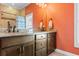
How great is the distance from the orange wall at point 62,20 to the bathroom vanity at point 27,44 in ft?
0.71

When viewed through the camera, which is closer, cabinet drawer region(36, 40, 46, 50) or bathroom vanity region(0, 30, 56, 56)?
bathroom vanity region(0, 30, 56, 56)

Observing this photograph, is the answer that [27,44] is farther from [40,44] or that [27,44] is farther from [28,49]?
[40,44]

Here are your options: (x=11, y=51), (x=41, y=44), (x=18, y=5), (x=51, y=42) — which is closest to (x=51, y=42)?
(x=51, y=42)

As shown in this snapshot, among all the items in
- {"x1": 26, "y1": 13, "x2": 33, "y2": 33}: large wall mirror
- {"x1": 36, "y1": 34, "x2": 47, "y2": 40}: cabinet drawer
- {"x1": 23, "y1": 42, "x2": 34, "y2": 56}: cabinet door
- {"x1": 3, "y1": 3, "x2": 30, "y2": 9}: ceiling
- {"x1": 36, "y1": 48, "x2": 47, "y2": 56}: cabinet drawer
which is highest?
{"x1": 3, "y1": 3, "x2": 30, "y2": 9}: ceiling

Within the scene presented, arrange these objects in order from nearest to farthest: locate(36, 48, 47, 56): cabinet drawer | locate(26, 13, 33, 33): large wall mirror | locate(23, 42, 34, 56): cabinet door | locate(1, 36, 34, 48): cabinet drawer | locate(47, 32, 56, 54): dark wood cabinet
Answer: locate(1, 36, 34, 48): cabinet drawer
locate(23, 42, 34, 56): cabinet door
locate(26, 13, 33, 33): large wall mirror
locate(36, 48, 47, 56): cabinet drawer
locate(47, 32, 56, 54): dark wood cabinet

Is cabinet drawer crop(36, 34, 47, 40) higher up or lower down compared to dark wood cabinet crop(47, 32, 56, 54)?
higher up

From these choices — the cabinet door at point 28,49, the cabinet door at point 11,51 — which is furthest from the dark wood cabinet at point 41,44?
the cabinet door at point 11,51

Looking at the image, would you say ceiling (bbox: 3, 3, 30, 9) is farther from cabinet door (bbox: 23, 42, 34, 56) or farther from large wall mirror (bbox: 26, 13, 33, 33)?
cabinet door (bbox: 23, 42, 34, 56)

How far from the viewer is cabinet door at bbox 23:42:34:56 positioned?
6.87ft

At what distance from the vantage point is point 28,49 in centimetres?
218

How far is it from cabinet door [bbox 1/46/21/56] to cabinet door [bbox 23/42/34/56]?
161mm

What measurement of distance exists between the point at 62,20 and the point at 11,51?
1695 mm

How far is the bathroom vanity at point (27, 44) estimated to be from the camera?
1.72 m

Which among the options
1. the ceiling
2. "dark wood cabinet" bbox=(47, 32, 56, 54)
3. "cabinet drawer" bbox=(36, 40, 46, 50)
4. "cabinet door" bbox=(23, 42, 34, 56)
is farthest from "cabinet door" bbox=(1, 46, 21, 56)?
"dark wood cabinet" bbox=(47, 32, 56, 54)
